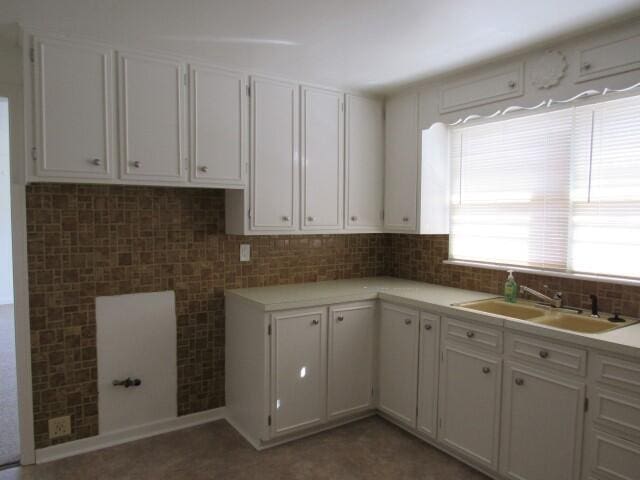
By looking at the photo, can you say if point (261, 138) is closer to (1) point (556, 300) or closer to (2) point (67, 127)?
(2) point (67, 127)

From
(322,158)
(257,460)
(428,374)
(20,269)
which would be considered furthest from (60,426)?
(322,158)

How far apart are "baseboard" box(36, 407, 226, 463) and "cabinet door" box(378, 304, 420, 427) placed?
3.80 ft

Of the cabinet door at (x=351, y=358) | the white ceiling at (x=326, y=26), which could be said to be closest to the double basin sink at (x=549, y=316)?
the cabinet door at (x=351, y=358)

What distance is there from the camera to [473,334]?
2527 millimetres

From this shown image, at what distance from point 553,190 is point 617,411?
133 centimetres

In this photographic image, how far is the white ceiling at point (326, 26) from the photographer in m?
2.02

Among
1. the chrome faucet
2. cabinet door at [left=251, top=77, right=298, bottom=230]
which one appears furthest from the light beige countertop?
cabinet door at [left=251, top=77, right=298, bottom=230]

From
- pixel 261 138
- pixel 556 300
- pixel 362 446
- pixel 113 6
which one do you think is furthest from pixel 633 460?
pixel 113 6

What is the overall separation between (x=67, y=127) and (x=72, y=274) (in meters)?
0.86

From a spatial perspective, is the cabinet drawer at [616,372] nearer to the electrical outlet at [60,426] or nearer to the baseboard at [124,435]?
the baseboard at [124,435]

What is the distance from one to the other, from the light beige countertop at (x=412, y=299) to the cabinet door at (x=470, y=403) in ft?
0.76

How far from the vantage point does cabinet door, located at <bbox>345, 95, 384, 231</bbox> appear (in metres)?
3.40

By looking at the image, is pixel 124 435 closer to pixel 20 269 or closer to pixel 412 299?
pixel 20 269

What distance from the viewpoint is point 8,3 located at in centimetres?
201
